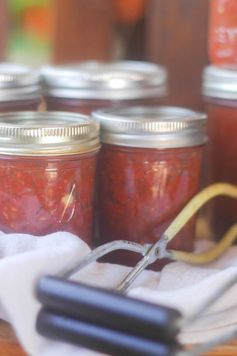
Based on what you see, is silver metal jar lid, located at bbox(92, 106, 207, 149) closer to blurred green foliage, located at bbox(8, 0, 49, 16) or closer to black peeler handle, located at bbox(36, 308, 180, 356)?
black peeler handle, located at bbox(36, 308, 180, 356)

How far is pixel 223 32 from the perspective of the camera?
0.62 metres

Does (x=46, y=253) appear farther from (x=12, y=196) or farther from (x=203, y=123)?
(x=203, y=123)

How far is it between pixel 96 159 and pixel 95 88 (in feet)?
0.35

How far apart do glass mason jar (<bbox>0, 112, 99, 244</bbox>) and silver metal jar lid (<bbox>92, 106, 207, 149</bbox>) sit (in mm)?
31

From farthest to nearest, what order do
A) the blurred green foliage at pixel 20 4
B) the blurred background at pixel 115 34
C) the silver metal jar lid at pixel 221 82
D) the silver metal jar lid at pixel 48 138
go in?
the blurred green foliage at pixel 20 4, the blurred background at pixel 115 34, the silver metal jar lid at pixel 221 82, the silver metal jar lid at pixel 48 138

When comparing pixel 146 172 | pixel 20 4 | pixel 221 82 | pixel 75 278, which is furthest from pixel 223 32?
pixel 20 4

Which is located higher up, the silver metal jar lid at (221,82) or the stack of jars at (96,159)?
the silver metal jar lid at (221,82)

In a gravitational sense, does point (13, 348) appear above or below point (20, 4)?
below

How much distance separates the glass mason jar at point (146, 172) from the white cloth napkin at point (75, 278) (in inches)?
1.6

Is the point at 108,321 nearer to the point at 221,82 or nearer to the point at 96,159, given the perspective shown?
the point at 96,159

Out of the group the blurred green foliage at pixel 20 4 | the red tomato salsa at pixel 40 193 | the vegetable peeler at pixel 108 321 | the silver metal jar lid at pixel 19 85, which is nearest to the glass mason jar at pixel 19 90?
the silver metal jar lid at pixel 19 85

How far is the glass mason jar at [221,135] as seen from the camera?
61cm

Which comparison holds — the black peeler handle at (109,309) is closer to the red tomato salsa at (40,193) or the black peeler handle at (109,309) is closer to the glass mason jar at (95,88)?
the red tomato salsa at (40,193)

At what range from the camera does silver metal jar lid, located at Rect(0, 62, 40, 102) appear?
58 cm
